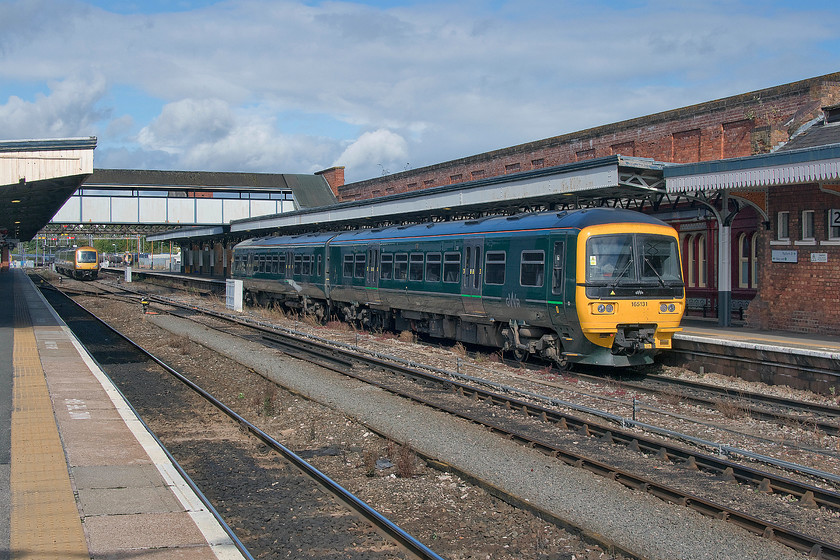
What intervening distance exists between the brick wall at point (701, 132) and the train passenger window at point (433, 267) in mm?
8375

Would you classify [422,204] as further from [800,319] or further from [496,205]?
[800,319]

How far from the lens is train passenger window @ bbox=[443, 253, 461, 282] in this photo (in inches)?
688

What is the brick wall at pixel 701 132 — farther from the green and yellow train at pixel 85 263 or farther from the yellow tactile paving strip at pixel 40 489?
the green and yellow train at pixel 85 263

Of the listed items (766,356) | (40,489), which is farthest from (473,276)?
(40,489)

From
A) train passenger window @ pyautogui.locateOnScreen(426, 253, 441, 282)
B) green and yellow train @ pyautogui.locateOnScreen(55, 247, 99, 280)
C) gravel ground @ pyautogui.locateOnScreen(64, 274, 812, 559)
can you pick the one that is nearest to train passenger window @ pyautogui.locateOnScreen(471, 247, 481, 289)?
train passenger window @ pyautogui.locateOnScreen(426, 253, 441, 282)

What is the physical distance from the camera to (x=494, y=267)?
634 inches

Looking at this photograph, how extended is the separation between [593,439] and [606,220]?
17.4 feet

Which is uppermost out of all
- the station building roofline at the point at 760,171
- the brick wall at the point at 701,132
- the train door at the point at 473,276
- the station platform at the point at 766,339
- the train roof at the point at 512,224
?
the brick wall at the point at 701,132

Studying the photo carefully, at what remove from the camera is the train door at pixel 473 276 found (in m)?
16.6

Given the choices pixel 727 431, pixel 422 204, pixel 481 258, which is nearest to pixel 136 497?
pixel 727 431

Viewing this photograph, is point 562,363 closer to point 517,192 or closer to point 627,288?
point 627,288

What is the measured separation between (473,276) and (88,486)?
1086 cm

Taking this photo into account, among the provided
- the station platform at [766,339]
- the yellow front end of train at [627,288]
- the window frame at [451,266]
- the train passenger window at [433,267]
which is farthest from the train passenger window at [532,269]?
the train passenger window at [433,267]

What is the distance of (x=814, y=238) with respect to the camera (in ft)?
52.5
